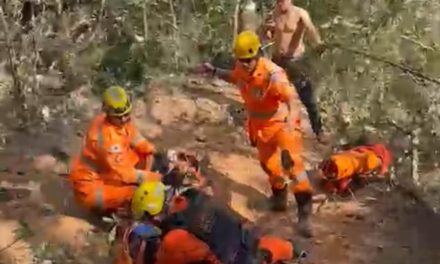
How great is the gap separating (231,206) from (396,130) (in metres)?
1.91

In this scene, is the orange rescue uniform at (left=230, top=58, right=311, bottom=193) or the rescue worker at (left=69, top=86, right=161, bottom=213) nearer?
the orange rescue uniform at (left=230, top=58, right=311, bottom=193)

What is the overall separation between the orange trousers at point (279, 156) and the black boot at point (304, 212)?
0.05m

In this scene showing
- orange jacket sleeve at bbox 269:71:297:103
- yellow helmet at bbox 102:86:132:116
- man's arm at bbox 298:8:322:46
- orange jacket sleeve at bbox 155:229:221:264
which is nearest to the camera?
orange jacket sleeve at bbox 155:229:221:264

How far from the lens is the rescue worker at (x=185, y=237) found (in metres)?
6.05

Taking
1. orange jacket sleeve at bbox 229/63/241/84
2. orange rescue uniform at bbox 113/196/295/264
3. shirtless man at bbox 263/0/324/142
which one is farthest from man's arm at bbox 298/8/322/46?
orange rescue uniform at bbox 113/196/295/264

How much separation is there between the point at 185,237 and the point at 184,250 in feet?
0.32

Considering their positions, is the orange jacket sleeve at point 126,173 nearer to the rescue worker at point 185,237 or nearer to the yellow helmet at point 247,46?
the rescue worker at point 185,237

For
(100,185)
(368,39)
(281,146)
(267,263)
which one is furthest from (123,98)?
(368,39)

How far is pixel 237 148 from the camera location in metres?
9.44

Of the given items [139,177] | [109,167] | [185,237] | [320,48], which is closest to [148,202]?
[185,237]

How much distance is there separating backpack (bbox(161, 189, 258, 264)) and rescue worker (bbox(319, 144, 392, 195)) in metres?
1.85

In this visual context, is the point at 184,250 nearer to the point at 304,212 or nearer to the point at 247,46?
the point at 304,212

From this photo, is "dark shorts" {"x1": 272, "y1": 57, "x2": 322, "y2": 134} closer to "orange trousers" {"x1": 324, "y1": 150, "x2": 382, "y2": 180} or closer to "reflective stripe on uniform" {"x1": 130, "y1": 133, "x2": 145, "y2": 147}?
"orange trousers" {"x1": 324, "y1": 150, "x2": 382, "y2": 180}

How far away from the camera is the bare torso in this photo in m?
9.16
